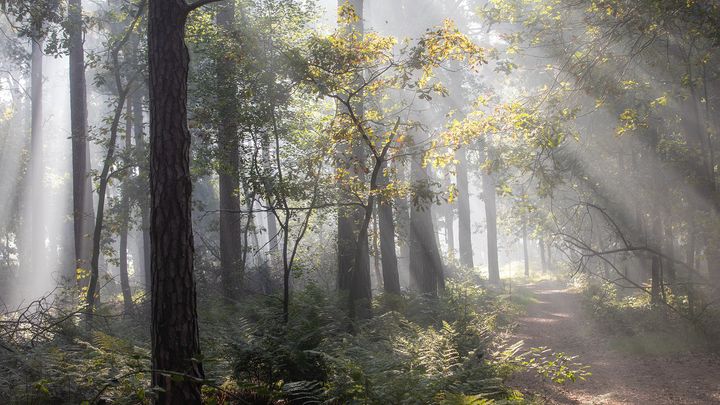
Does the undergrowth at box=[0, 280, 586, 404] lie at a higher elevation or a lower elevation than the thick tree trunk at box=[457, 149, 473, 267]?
lower

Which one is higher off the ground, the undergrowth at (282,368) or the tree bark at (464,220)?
the tree bark at (464,220)

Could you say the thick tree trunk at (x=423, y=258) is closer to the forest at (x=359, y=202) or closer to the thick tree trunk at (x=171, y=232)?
the forest at (x=359, y=202)

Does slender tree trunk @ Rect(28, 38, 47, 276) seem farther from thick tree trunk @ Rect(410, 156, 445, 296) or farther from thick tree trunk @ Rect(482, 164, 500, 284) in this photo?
thick tree trunk @ Rect(482, 164, 500, 284)

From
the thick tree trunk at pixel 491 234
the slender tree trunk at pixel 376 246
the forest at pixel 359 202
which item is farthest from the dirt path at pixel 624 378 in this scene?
the thick tree trunk at pixel 491 234

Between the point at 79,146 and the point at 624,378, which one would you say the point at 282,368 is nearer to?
the point at 624,378

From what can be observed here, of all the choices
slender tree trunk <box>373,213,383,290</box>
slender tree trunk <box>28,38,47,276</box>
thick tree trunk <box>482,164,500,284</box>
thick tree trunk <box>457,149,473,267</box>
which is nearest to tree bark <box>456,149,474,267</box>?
thick tree trunk <box>457,149,473,267</box>

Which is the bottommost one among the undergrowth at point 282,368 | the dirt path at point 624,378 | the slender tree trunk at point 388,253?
the dirt path at point 624,378

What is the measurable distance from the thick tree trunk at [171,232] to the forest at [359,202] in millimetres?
17

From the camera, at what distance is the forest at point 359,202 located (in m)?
5.37

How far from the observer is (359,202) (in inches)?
421

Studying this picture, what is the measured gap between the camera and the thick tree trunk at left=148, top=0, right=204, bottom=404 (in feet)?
16.6

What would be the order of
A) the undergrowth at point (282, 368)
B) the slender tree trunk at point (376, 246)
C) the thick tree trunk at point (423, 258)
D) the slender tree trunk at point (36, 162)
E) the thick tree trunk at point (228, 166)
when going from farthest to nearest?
the slender tree trunk at point (36, 162)
the thick tree trunk at point (423, 258)
the slender tree trunk at point (376, 246)
the thick tree trunk at point (228, 166)
the undergrowth at point (282, 368)

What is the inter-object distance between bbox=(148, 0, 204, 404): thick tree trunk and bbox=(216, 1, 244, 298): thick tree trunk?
16.8 feet

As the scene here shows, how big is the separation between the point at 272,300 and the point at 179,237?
17.7 feet
